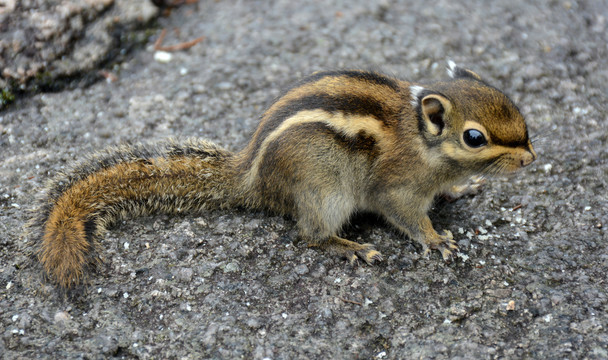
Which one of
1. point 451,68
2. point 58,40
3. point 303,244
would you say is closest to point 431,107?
point 451,68

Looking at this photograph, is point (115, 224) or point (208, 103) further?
point (208, 103)

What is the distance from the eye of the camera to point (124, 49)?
4.42 metres

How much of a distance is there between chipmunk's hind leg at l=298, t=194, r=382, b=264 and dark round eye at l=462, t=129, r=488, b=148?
686 mm

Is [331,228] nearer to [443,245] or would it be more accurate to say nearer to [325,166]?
[325,166]

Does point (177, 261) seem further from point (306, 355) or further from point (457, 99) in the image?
point (457, 99)

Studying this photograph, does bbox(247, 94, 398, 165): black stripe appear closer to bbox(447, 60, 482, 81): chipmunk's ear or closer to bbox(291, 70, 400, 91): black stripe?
bbox(291, 70, 400, 91): black stripe

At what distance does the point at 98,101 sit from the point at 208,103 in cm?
77

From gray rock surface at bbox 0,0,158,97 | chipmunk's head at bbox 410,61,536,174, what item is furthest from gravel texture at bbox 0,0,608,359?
chipmunk's head at bbox 410,61,536,174

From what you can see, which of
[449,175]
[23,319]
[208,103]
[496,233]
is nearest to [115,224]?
[23,319]

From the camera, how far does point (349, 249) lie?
309 centimetres

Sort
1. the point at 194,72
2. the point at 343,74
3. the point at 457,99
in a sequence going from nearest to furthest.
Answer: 1. the point at 457,99
2. the point at 343,74
3. the point at 194,72

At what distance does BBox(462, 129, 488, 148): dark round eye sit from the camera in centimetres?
287

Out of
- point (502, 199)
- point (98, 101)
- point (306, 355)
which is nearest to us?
point (306, 355)

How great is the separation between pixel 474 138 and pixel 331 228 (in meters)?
0.87
